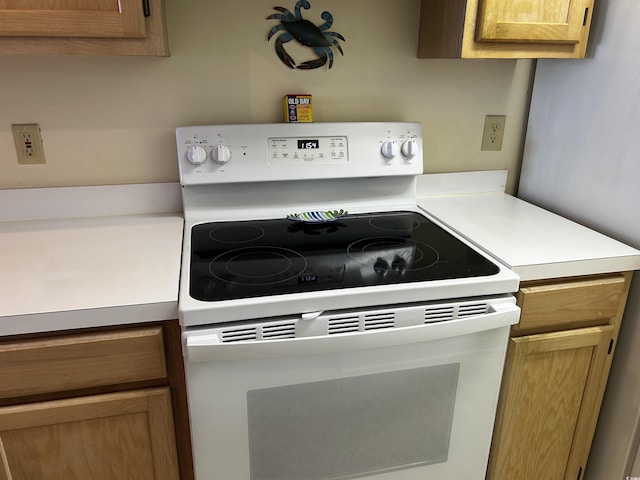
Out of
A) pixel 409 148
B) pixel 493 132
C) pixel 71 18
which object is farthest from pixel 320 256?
pixel 493 132

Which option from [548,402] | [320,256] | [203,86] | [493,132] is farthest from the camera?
[493,132]

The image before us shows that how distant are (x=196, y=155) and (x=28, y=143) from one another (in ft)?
1.58

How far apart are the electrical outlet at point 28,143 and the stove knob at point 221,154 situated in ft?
1.62

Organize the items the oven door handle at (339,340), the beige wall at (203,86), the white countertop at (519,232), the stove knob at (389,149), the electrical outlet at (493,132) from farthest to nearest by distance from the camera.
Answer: the electrical outlet at (493,132) < the stove knob at (389,149) < the beige wall at (203,86) < the white countertop at (519,232) < the oven door handle at (339,340)

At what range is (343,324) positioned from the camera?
1.00 m

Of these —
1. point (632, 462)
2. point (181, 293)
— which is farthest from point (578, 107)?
point (181, 293)

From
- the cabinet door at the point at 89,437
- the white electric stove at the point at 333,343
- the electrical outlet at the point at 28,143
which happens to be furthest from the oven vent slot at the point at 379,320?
the electrical outlet at the point at 28,143

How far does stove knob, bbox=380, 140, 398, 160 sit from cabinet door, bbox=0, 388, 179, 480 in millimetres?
901

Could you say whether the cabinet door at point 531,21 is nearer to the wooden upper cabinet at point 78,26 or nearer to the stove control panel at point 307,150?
the stove control panel at point 307,150

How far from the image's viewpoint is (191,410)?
1002 millimetres

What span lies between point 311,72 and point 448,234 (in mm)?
632

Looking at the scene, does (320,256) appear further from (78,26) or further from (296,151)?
(78,26)

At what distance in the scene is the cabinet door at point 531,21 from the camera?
1.21m

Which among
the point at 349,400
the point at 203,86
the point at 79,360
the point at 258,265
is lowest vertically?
the point at 349,400
